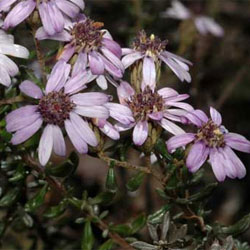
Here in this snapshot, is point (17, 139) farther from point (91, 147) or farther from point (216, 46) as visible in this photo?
point (216, 46)

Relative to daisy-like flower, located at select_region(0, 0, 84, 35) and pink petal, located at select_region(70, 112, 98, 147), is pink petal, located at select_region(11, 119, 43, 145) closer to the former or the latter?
pink petal, located at select_region(70, 112, 98, 147)

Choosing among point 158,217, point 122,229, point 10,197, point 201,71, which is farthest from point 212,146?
point 201,71

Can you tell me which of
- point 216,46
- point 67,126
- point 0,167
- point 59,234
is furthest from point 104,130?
point 216,46

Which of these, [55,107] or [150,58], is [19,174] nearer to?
[55,107]

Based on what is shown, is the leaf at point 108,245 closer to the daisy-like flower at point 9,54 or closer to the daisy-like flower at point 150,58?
the daisy-like flower at point 150,58

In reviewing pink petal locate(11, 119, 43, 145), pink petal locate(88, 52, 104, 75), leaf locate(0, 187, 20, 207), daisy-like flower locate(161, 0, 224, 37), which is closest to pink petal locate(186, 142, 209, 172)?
pink petal locate(88, 52, 104, 75)

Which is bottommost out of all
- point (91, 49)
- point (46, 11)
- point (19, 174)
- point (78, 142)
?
point (19, 174)
